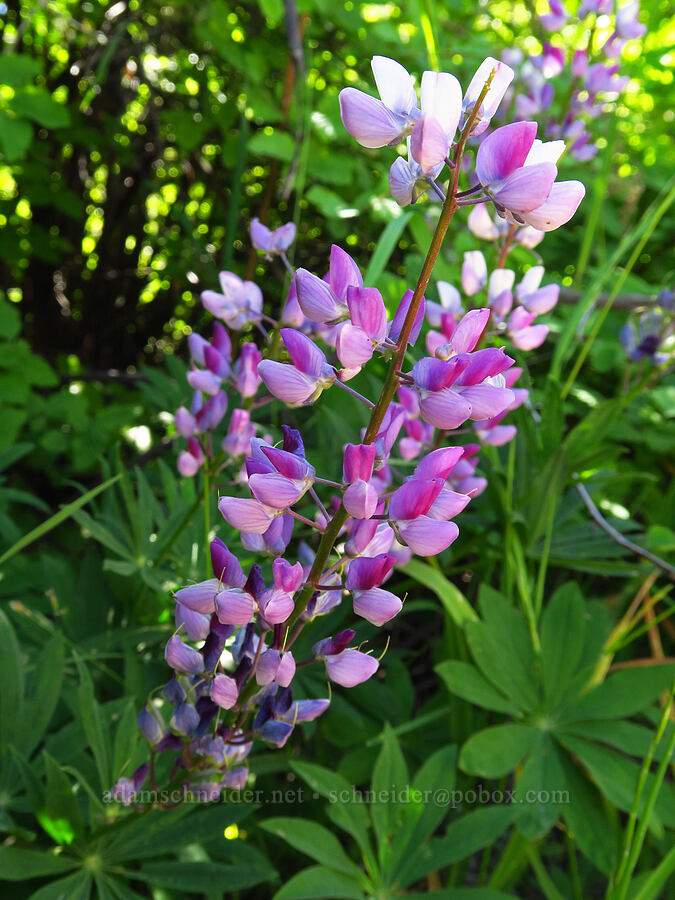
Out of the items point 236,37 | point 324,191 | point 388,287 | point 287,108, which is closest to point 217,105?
point 236,37

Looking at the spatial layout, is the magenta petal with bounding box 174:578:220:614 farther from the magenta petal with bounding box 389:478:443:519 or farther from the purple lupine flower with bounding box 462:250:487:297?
the purple lupine flower with bounding box 462:250:487:297

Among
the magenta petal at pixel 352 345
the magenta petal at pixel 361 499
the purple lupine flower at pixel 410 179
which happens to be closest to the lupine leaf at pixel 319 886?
the magenta petal at pixel 361 499

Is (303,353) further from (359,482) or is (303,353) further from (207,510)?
(207,510)

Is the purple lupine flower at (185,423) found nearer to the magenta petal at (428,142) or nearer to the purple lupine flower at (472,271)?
the purple lupine flower at (472,271)

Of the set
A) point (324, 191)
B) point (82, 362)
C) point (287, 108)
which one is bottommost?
point (82, 362)

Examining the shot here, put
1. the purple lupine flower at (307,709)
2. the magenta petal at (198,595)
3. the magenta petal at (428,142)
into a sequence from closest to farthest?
the magenta petal at (428,142) → the magenta petal at (198,595) → the purple lupine flower at (307,709)

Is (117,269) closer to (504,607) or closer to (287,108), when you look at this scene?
(287,108)

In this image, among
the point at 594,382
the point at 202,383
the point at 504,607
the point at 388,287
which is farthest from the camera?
the point at 594,382
